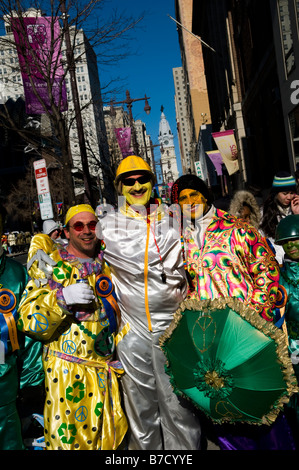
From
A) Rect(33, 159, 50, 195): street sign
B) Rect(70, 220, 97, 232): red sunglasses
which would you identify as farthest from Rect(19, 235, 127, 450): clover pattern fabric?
Rect(33, 159, 50, 195): street sign

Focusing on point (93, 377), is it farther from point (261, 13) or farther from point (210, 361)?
point (261, 13)

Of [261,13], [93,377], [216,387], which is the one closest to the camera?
[216,387]

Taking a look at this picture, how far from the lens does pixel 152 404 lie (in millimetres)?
2904

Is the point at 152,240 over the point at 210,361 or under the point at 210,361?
over

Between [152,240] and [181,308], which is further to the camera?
[152,240]

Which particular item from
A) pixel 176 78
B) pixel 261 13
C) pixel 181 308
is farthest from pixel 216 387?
pixel 176 78

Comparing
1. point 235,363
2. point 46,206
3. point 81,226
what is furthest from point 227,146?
point 235,363

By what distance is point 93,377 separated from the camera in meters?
2.81

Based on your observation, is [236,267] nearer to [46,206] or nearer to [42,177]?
[46,206]

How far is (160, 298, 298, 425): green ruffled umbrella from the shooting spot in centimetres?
233

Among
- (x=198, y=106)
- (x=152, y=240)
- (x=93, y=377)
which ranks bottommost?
(x=93, y=377)

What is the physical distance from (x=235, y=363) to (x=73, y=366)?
111 cm

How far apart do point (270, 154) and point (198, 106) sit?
1841 inches

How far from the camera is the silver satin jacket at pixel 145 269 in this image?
287 cm
